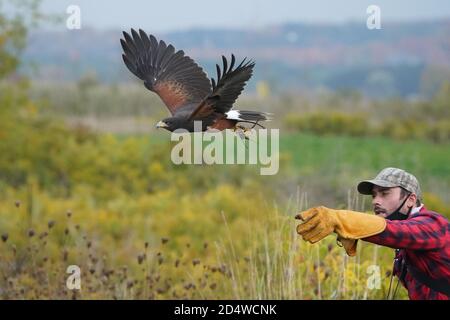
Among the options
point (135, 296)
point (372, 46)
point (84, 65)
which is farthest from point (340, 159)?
point (372, 46)

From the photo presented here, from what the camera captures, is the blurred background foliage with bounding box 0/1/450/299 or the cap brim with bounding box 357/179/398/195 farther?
the blurred background foliage with bounding box 0/1/450/299

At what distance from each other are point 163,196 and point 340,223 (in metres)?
11.6

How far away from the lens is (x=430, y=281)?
4.32 meters

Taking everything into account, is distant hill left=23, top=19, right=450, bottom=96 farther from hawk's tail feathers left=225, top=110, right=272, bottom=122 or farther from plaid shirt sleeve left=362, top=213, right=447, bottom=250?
plaid shirt sleeve left=362, top=213, right=447, bottom=250

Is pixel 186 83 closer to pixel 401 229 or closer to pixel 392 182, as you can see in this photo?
pixel 392 182

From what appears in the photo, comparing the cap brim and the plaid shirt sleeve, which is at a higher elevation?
the cap brim

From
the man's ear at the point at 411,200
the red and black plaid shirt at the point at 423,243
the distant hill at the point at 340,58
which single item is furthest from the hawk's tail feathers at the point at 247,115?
the distant hill at the point at 340,58

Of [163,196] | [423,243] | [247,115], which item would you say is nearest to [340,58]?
[163,196]

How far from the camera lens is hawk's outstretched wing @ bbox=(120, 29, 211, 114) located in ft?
16.9

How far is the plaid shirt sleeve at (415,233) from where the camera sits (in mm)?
3945

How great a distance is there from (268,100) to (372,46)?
51.2 meters

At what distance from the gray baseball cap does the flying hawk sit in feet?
1.94

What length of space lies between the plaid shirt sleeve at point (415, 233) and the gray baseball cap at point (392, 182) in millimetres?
135

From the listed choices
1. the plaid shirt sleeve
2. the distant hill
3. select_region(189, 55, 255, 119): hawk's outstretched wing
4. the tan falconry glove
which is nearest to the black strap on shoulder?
the plaid shirt sleeve
